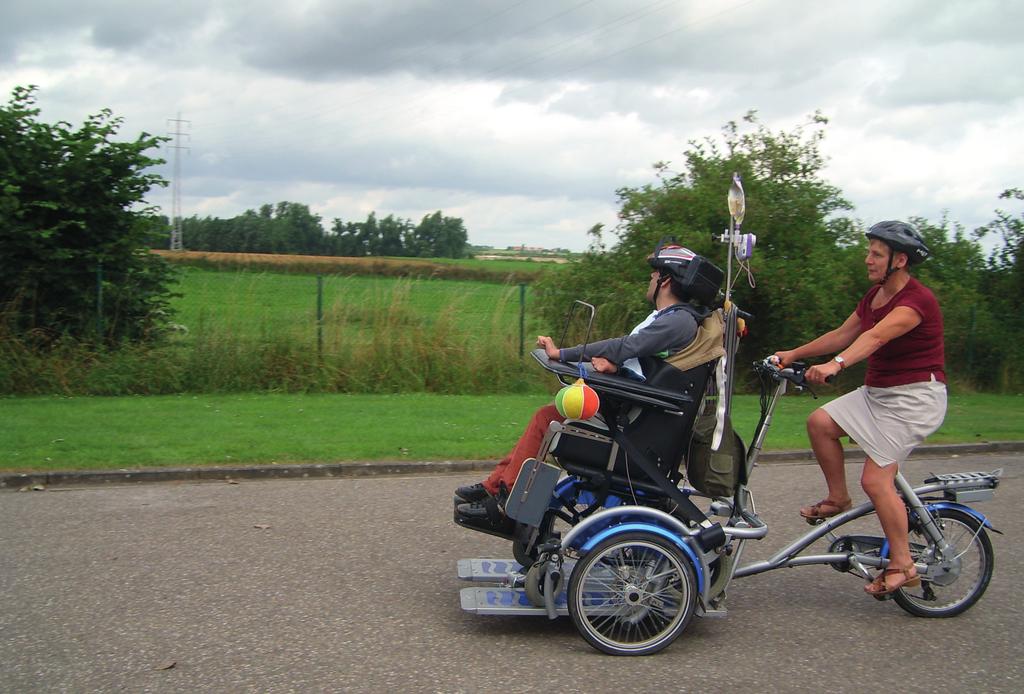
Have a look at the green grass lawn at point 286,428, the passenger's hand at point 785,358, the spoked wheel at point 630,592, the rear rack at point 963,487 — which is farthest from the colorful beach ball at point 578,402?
the green grass lawn at point 286,428

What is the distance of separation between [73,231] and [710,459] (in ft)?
39.5

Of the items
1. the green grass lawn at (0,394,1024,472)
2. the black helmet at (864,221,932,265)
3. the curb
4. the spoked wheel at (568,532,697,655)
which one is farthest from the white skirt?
the green grass lawn at (0,394,1024,472)

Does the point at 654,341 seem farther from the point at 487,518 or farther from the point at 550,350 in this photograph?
the point at 487,518

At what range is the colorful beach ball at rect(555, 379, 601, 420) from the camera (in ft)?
14.0

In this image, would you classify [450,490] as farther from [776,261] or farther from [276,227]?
[276,227]

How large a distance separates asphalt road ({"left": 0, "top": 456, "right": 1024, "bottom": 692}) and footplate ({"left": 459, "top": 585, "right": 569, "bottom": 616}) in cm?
16

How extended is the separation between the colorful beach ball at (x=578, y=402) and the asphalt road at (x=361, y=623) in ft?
3.82

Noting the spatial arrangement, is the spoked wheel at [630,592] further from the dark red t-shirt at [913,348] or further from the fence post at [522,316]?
the fence post at [522,316]

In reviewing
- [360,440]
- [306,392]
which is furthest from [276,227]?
[360,440]

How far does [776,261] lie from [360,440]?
8.66 m

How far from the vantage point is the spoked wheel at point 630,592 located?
443 cm

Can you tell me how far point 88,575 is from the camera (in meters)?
5.42

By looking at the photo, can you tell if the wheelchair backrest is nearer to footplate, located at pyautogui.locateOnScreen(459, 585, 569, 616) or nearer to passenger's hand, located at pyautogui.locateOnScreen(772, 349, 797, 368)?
passenger's hand, located at pyautogui.locateOnScreen(772, 349, 797, 368)

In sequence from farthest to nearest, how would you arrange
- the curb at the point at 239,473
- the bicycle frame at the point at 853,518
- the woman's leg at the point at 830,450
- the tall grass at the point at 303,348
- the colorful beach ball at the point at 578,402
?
1. the tall grass at the point at 303,348
2. the curb at the point at 239,473
3. the woman's leg at the point at 830,450
4. the bicycle frame at the point at 853,518
5. the colorful beach ball at the point at 578,402
